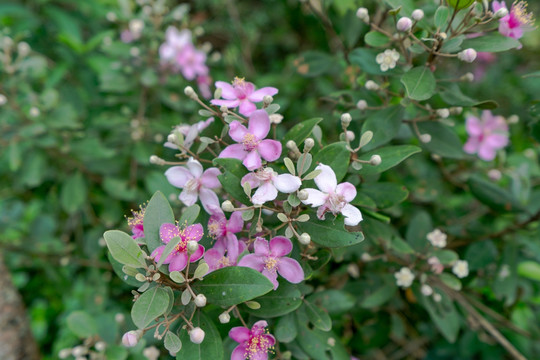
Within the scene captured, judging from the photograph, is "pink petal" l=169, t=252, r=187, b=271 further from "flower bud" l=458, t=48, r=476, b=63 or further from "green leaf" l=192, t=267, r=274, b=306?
"flower bud" l=458, t=48, r=476, b=63

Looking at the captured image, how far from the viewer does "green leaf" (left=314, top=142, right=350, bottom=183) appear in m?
1.04

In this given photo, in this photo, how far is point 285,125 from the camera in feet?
8.25

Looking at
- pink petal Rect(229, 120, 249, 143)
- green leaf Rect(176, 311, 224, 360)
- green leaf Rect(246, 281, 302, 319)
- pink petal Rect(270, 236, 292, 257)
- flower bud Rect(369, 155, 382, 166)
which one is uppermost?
pink petal Rect(229, 120, 249, 143)

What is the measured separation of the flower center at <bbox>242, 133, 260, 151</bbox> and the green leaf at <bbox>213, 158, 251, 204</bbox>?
44 mm

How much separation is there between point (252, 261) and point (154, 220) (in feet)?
0.85

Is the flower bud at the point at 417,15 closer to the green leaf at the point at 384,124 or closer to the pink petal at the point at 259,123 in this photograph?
the green leaf at the point at 384,124

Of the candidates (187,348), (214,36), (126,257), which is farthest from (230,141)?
(214,36)

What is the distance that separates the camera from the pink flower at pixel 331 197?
96cm

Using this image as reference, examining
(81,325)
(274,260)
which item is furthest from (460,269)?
(81,325)

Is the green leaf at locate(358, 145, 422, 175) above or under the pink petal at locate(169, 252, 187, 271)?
above

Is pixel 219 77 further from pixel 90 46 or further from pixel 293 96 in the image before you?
pixel 90 46

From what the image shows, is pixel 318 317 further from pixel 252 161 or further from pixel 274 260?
pixel 252 161

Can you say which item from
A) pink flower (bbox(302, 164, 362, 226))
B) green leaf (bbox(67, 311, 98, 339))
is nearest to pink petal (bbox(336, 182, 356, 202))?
pink flower (bbox(302, 164, 362, 226))

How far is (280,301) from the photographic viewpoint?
3.54 feet
